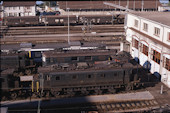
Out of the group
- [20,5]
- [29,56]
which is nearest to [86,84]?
[29,56]

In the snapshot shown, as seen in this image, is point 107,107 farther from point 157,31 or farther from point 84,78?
point 157,31

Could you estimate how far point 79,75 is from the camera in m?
25.6

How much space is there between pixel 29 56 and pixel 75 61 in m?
7.75

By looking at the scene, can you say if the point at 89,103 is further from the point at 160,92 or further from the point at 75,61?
the point at 160,92

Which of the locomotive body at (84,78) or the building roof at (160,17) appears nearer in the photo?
the locomotive body at (84,78)

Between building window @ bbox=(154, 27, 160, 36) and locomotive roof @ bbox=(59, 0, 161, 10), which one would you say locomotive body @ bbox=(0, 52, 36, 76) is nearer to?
building window @ bbox=(154, 27, 160, 36)

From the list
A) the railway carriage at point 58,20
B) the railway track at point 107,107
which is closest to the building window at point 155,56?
the railway track at point 107,107

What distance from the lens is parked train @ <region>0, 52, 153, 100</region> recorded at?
2523cm

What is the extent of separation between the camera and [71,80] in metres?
25.7

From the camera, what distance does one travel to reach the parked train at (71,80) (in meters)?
25.2

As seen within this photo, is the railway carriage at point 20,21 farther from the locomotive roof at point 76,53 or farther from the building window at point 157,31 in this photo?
the building window at point 157,31

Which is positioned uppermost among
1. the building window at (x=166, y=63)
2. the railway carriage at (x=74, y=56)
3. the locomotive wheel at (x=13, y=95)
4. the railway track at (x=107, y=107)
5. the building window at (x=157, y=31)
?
the building window at (x=157, y=31)

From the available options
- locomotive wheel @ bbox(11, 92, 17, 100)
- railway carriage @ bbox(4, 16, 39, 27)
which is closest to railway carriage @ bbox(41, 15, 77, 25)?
railway carriage @ bbox(4, 16, 39, 27)

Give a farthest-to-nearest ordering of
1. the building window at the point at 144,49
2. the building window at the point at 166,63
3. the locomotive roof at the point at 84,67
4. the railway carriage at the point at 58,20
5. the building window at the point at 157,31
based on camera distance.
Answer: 1. the railway carriage at the point at 58,20
2. the building window at the point at 144,49
3. the building window at the point at 157,31
4. the building window at the point at 166,63
5. the locomotive roof at the point at 84,67
